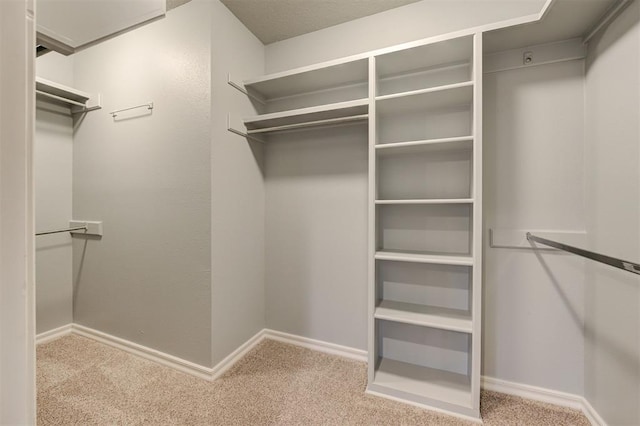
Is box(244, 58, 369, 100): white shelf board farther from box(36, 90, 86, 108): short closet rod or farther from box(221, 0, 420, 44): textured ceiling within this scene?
box(36, 90, 86, 108): short closet rod

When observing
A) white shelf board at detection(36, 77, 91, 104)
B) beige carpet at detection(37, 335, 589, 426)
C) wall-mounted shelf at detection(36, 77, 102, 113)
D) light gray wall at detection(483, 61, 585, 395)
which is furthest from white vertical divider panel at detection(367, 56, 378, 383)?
white shelf board at detection(36, 77, 91, 104)

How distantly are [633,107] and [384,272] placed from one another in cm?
150

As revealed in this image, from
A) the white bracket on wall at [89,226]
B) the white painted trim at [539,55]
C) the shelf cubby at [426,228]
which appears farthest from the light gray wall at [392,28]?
the white bracket on wall at [89,226]

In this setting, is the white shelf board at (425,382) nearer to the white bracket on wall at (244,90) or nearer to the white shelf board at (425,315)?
the white shelf board at (425,315)

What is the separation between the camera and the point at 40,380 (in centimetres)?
175

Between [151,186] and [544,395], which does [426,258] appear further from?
[151,186]

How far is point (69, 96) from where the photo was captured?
2.21 meters

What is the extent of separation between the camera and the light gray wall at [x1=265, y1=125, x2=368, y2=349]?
79.8 inches

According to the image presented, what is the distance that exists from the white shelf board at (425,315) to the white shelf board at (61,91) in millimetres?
2896

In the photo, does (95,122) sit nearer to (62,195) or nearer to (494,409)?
(62,195)

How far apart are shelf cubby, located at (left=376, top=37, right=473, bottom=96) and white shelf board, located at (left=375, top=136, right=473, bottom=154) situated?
0.38 m

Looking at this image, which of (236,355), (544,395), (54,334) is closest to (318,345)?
(236,355)

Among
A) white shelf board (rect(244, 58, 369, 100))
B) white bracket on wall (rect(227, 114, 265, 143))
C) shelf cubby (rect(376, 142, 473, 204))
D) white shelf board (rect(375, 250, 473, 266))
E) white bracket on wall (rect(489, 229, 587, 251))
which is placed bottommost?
white shelf board (rect(375, 250, 473, 266))

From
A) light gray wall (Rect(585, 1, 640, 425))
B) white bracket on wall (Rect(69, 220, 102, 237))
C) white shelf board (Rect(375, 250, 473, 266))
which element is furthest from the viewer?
white bracket on wall (Rect(69, 220, 102, 237))
